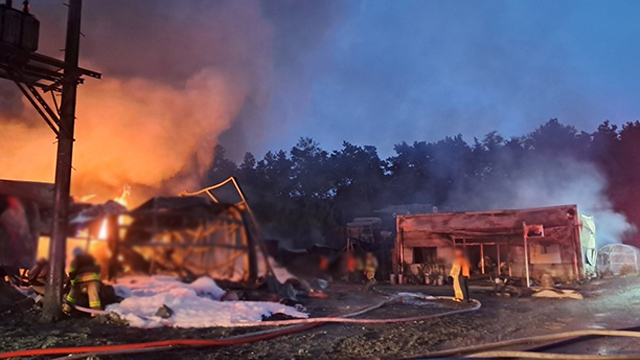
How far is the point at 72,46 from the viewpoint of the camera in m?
8.96

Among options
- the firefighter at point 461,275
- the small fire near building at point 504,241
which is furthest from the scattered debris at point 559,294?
the small fire near building at point 504,241

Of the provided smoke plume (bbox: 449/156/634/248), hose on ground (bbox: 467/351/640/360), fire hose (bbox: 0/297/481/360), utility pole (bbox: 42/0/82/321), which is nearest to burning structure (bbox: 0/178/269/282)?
fire hose (bbox: 0/297/481/360)

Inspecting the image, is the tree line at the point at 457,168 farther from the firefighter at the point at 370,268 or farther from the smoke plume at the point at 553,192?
the firefighter at the point at 370,268

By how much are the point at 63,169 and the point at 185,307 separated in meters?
3.51

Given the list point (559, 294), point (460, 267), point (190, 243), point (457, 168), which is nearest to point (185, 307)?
point (190, 243)

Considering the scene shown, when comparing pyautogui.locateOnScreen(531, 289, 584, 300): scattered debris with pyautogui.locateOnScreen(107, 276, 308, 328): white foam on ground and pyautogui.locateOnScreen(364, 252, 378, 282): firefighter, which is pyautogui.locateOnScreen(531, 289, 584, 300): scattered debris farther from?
pyautogui.locateOnScreen(107, 276, 308, 328): white foam on ground

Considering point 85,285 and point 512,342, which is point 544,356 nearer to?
point 512,342

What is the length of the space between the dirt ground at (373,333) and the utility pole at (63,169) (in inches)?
23.5

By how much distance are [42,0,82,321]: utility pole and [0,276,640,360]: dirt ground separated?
0.60 metres

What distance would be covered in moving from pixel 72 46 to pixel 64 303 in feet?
16.5

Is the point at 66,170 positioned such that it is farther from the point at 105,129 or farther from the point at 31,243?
the point at 31,243

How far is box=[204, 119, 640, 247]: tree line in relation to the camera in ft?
111

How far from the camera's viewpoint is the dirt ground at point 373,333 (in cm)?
615

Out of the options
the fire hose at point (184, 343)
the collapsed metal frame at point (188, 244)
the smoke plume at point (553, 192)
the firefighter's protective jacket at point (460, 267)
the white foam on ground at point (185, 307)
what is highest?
the smoke plume at point (553, 192)
